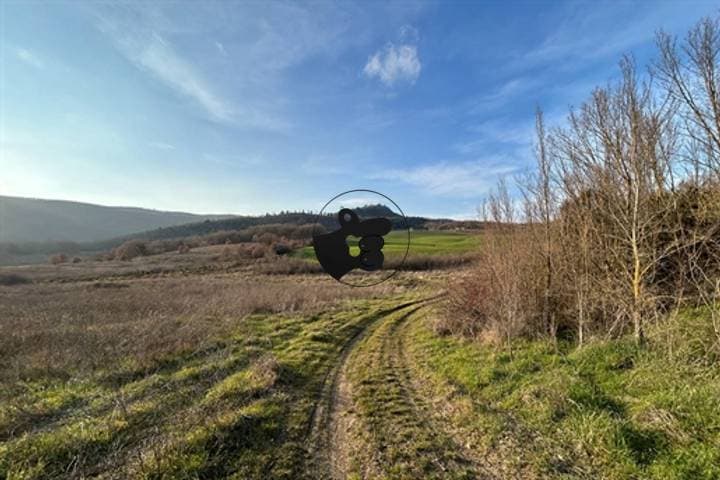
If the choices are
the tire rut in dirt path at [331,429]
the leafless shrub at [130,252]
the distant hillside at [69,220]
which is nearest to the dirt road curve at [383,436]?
the tire rut in dirt path at [331,429]

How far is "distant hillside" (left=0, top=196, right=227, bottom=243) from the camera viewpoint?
8569cm

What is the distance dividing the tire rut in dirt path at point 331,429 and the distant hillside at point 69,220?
9794cm

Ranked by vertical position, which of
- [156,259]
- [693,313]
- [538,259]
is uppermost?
[538,259]

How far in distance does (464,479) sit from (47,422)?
734 centimetres

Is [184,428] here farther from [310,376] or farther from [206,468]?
[310,376]

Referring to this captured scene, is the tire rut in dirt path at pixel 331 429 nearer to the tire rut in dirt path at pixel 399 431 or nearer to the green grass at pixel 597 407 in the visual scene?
the tire rut in dirt path at pixel 399 431

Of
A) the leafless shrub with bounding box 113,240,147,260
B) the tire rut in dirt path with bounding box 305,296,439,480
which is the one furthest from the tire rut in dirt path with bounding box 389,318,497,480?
the leafless shrub with bounding box 113,240,147,260

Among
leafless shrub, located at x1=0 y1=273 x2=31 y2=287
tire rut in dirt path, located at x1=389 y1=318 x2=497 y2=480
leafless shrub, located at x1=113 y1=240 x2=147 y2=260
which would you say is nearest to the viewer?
tire rut in dirt path, located at x1=389 y1=318 x2=497 y2=480

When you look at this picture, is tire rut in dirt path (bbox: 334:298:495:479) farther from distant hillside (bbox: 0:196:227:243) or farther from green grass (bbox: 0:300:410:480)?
distant hillside (bbox: 0:196:227:243)

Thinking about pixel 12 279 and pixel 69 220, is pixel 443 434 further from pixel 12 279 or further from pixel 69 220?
pixel 69 220

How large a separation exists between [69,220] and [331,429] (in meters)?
130

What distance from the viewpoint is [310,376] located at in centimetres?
804

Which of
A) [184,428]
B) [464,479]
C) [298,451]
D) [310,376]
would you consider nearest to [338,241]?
[464,479]

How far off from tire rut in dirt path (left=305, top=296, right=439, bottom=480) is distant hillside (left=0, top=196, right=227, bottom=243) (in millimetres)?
97936
